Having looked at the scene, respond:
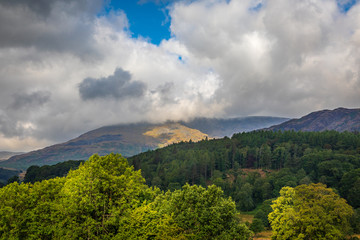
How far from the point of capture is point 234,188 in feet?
422

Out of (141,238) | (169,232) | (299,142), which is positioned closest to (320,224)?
(169,232)

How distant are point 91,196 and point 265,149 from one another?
158 meters

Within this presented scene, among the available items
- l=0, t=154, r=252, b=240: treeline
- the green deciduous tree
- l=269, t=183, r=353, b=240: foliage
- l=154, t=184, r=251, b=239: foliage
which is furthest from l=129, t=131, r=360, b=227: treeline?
the green deciduous tree

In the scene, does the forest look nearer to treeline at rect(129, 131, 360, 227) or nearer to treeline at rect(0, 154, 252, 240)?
treeline at rect(0, 154, 252, 240)

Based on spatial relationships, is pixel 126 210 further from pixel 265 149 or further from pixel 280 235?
pixel 265 149

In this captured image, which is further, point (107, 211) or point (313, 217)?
point (313, 217)

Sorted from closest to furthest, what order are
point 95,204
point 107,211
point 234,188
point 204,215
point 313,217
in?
point 95,204
point 107,211
point 204,215
point 313,217
point 234,188

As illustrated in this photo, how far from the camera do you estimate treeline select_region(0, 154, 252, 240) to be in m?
30.5

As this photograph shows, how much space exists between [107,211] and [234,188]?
10825 centimetres

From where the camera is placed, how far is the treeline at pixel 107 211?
3053cm

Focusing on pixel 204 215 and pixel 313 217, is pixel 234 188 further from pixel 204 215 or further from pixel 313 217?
pixel 204 215

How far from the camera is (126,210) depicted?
107 feet

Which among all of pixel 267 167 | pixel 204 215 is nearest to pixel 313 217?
pixel 204 215

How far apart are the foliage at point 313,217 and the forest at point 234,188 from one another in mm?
228
